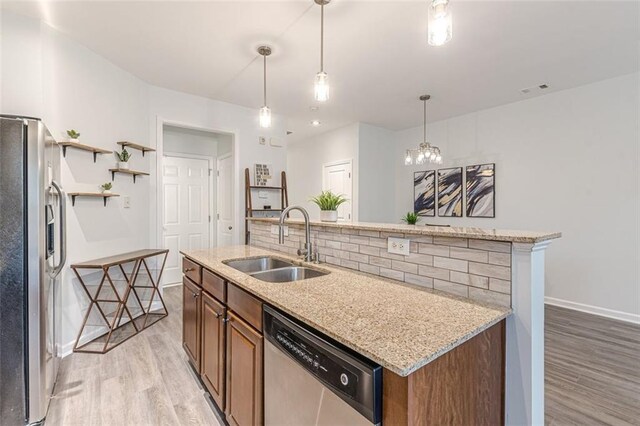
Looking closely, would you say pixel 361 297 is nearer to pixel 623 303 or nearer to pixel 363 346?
pixel 363 346

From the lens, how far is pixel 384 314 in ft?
3.56

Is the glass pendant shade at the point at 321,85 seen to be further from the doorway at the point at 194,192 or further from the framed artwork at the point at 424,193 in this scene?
the framed artwork at the point at 424,193

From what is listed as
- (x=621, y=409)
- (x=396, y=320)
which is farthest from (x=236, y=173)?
(x=621, y=409)

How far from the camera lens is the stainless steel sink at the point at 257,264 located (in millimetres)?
2205

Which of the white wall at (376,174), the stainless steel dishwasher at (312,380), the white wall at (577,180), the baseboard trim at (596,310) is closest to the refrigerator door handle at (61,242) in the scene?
the stainless steel dishwasher at (312,380)

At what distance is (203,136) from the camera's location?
4.95m

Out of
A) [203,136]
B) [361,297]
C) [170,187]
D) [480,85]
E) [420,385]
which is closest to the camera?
[420,385]

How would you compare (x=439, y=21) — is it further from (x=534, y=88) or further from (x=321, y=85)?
(x=534, y=88)

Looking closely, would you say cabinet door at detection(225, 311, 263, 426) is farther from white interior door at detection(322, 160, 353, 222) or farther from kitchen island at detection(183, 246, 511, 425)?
white interior door at detection(322, 160, 353, 222)

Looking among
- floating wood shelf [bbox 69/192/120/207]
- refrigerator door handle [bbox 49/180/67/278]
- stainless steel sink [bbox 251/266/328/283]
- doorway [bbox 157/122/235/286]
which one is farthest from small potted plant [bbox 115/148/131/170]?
stainless steel sink [bbox 251/266/328/283]

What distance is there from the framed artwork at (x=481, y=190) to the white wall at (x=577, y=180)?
3.1 inches

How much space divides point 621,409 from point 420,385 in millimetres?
2033

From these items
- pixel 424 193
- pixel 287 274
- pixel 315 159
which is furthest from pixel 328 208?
pixel 315 159

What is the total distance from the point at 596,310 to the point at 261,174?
452 cm
